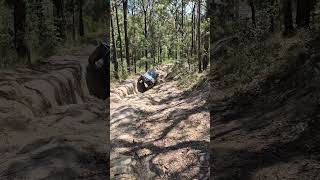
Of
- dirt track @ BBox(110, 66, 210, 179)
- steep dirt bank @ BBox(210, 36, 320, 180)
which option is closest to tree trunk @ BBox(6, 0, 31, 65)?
dirt track @ BBox(110, 66, 210, 179)

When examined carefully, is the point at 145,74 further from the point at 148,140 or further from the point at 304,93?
the point at 304,93

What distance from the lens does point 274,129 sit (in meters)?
7.53

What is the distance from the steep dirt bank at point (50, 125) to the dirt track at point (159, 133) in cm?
107

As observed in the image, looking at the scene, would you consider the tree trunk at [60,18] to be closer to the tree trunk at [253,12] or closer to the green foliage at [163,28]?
the green foliage at [163,28]

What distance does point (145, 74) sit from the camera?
11.4m

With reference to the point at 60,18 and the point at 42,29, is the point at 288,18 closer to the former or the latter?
the point at 60,18

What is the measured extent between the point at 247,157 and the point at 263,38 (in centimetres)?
231

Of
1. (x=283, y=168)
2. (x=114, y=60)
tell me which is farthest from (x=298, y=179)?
(x=114, y=60)

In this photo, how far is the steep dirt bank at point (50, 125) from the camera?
279 inches

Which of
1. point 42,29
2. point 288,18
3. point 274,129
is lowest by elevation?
point 274,129

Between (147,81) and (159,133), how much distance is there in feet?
5.73

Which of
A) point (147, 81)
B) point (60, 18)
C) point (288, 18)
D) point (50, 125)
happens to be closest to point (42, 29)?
point (60, 18)

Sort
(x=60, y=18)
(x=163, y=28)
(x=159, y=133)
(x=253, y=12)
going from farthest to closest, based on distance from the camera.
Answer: (x=163, y=28) → (x=159, y=133) → (x=253, y=12) → (x=60, y=18)

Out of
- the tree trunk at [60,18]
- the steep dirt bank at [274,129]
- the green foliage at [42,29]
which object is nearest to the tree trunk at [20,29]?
the green foliage at [42,29]
